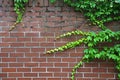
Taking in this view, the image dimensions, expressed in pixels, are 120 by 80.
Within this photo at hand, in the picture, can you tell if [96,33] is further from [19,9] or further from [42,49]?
[19,9]

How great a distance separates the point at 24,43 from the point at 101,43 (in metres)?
1.12

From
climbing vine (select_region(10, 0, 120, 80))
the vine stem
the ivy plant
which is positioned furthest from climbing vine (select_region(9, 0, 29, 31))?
the vine stem

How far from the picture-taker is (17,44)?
4441mm

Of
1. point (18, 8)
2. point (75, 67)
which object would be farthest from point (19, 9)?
point (75, 67)

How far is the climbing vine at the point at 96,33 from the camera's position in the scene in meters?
4.33

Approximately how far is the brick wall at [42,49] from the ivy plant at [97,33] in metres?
0.07

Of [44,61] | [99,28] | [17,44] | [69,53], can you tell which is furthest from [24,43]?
[99,28]

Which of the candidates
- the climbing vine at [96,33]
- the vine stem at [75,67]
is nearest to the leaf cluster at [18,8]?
the climbing vine at [96,33]

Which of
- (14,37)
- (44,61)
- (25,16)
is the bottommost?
(44,61)

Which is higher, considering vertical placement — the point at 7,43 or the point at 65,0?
the point at 65,0

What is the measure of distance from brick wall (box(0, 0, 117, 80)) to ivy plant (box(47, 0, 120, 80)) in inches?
3.0

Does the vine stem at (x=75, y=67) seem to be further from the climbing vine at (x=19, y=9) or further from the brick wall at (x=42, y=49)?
the climbing vine at (x=19, y=9)

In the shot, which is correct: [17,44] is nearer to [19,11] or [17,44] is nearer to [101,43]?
[19,11]

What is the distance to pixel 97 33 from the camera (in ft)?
14.5
